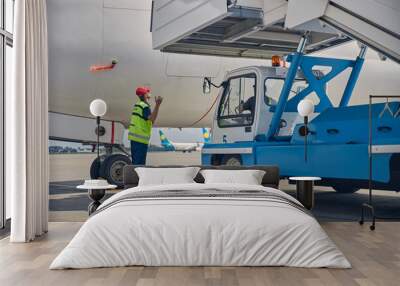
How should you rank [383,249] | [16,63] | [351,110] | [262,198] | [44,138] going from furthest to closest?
[351,110]
[44,138]
[16,63]
[383,249]
[262,198]

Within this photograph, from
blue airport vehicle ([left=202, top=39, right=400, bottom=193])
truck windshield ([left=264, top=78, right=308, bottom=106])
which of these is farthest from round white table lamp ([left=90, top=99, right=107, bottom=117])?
truck windshield ([left=264, top=78, right=308, bottom=106])

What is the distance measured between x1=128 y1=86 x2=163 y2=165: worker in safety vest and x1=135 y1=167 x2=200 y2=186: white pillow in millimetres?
773

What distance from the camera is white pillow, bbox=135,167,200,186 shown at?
4.55m

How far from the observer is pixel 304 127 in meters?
5.10

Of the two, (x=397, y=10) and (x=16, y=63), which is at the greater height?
(x=397, y=10)

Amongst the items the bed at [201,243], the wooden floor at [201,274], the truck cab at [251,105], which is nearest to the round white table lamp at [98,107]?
the truck cab at [251,105]

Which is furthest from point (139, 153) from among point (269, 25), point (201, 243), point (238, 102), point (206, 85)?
point (201, 243)

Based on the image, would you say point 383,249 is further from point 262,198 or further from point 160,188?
point 160,188

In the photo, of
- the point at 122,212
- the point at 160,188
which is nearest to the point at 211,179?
the point at 160,188

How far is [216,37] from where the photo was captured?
5.35 meters

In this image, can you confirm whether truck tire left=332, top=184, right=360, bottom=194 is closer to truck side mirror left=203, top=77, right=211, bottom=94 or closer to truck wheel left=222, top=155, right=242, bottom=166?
truck wheel left=222, top=155, right=242, bottom=166

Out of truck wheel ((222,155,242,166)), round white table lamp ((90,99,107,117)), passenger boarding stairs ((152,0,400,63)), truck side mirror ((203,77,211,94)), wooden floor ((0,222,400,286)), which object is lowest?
wooden floor ((0,222,400,286))

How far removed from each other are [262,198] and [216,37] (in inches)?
94.6

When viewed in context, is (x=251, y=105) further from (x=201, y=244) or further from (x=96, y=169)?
(x=201, y=244)
